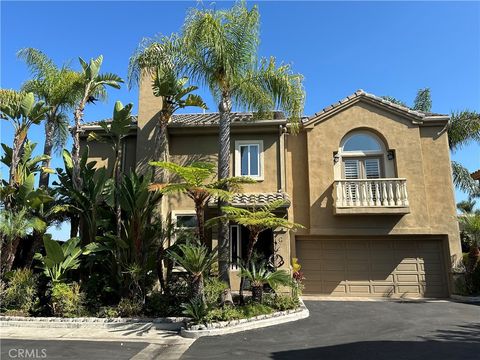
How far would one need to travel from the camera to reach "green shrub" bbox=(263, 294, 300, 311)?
1142cm

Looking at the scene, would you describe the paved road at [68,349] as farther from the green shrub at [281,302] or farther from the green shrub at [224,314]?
the green shrub at [281,302]

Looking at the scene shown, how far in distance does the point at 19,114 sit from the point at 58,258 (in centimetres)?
540

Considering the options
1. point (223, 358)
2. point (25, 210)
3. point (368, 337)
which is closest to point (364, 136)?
point (368, 337)

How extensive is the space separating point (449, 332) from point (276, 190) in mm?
7639

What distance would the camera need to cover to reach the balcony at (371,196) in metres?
15.4

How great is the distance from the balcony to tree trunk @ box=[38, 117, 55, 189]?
1124 cm

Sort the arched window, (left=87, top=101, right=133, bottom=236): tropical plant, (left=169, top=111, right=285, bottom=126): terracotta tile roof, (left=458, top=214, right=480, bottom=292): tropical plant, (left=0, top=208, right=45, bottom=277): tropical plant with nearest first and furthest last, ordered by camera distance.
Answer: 1. (left=0, top=208, right=45, bottom=277): tropical plant
2. (left=87, top=101, right=133, bottom=236): tropical plant
3. (left=458, top=214, right=480, bottom=292): tropical plant
4. (left=169, top=111, right=285, bottom=126): terracotta tile roof
5. the arched window

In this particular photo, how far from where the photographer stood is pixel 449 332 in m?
9.23

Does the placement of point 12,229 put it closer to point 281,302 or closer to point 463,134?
point 281,302

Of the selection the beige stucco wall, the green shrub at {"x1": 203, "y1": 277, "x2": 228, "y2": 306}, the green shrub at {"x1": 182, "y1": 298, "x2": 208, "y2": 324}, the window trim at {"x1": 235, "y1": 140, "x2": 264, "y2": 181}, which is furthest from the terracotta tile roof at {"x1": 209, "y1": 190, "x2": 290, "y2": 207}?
the green shrub at {"x1": 182, "y1": 298, "x2": 208, "y2": 324}

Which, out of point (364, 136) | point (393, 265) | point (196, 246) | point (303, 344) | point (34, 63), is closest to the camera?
point (303, 344)

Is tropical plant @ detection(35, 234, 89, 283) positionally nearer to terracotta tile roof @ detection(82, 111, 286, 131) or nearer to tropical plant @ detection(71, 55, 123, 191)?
tropical plant @ detection(71, 55, 123, 191)

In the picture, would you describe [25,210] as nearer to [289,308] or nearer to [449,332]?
[289,308]

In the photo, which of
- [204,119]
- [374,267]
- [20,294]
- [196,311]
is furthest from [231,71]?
[374,267]
